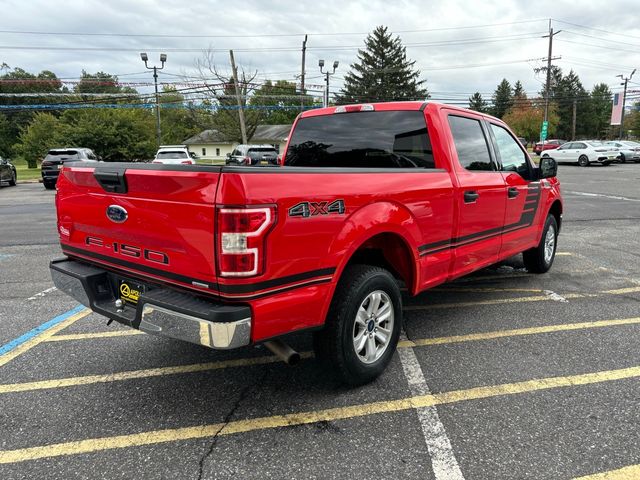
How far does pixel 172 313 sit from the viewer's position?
2482 millimetres

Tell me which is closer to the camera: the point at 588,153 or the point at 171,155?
the point at 171,155

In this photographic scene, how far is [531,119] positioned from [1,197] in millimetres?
68356

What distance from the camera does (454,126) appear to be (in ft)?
13.4

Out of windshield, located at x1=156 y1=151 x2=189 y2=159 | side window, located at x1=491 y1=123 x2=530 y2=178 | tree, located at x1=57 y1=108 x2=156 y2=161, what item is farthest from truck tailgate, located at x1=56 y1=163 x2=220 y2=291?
tree, located at x1=57 y1=108 x2=156 y2=161

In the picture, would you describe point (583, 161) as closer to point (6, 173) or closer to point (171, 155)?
point (171, 155)

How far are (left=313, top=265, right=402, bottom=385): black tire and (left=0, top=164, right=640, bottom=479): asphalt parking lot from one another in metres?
0.17

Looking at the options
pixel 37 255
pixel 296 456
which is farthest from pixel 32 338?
pixel 37 255

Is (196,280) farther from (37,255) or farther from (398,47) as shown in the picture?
(398,47)

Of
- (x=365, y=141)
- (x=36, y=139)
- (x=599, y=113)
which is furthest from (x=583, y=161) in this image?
(x=599, y=113)

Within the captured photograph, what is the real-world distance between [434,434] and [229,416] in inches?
47.2

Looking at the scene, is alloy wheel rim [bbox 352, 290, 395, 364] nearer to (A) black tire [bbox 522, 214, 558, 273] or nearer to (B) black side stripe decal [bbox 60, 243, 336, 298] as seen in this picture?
(B) black side stripe decal [bbox 60, 243, 336, 298]

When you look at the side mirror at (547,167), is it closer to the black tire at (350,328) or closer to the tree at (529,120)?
the black tire at (350,328)

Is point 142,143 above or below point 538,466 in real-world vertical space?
above

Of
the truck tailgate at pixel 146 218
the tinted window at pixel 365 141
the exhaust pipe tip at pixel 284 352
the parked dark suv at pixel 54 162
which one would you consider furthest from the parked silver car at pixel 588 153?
the truck tailgate at pixel 146 218
